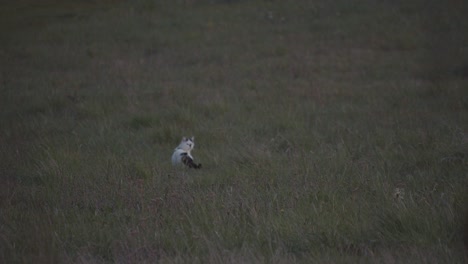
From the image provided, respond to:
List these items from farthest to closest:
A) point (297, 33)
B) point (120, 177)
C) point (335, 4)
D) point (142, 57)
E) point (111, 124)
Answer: point (335, 4) < point (297, 33) < point (142, 57) < point (111, 124) < point (120, 177)

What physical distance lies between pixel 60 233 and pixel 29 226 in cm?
24

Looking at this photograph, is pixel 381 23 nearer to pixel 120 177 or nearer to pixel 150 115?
pixel 150 115

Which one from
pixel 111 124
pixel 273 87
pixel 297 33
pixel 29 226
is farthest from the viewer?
pixel 297 33

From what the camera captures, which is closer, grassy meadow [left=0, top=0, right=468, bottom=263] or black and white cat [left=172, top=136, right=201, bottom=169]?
grassy meadow [left=0, top=0, right=468, bottom=263]

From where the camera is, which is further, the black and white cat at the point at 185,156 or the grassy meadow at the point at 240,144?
the black and white cat at the point at 185,156

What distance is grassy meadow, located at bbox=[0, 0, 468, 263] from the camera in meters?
4.18

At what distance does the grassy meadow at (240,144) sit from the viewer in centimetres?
418

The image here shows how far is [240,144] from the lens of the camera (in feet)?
25.6

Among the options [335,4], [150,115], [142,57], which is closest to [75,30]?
[142,57]

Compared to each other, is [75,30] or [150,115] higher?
[150,115]

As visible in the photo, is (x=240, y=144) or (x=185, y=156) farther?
(x=240, y=144)

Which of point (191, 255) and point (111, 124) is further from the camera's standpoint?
point (111, 124)

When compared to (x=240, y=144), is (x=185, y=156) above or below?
above

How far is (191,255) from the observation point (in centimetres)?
394
